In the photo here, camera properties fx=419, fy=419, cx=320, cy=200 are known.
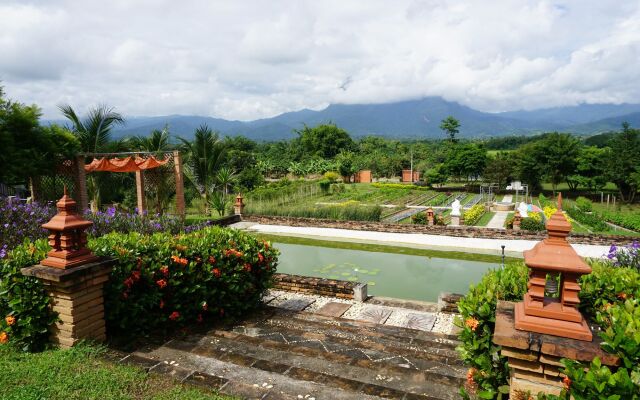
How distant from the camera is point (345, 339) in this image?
11.6 ft

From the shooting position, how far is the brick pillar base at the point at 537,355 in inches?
76.8

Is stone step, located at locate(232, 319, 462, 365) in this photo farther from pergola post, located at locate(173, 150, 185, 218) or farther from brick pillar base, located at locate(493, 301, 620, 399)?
pergola post, located at locate(173, 150, 185, 218)

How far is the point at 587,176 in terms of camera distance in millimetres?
25594

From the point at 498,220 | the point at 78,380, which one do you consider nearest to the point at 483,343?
the point at 78,380

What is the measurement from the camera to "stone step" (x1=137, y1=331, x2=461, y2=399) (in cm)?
262

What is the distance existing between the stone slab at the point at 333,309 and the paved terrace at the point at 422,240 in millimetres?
6089

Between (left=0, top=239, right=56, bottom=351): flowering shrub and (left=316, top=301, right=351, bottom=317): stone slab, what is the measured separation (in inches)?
107

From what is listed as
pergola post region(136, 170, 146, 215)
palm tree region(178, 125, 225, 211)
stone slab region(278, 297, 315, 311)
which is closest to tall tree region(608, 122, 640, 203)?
palm tree region(178, 125, 225, 211)

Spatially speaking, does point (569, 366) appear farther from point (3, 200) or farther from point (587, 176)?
point (587, 176)

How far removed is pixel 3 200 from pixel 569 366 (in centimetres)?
681

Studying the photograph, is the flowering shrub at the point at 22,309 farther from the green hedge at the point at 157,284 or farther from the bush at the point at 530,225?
the bush at the point at 530,225

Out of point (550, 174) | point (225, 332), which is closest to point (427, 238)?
point (225, 332)

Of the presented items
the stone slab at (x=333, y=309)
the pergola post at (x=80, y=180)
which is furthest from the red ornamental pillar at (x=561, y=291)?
the pergola post at (x=80, y=180)

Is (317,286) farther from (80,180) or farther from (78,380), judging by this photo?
(80,180)
